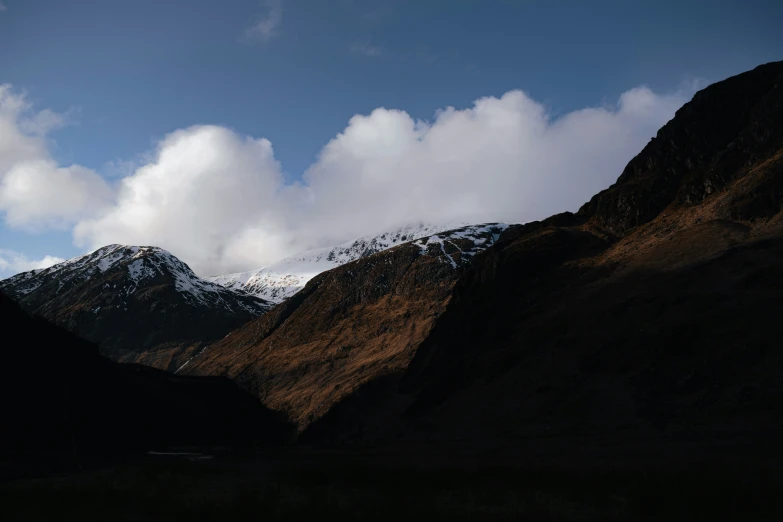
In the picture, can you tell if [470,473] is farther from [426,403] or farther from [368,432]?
[368,432]

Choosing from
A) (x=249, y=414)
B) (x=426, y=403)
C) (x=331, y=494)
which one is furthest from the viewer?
(x=249, y=414)

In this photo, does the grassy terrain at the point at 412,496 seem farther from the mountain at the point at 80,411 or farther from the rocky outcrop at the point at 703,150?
the rocky outcrop at the point at 703,150

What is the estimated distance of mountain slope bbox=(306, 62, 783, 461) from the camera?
130 ft

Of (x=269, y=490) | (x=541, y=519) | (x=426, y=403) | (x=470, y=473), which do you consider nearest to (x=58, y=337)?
(x=426, y=403)

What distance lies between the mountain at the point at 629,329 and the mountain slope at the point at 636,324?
240mm

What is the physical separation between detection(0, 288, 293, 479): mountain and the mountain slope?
23986mm

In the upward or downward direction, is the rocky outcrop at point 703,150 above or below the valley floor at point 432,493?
above

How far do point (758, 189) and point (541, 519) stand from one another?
6865 centimetres

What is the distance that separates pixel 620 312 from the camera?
202ft

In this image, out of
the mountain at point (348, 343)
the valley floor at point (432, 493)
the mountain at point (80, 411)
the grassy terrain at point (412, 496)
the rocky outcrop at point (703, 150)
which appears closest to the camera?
the grassy terrain at point (412, 496)

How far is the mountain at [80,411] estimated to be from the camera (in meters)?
53.8

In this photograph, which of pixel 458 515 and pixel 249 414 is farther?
pixel 249 414

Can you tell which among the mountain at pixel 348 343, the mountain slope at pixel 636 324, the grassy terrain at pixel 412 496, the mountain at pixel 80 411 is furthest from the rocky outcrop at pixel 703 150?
the mountain at pixel 80 411

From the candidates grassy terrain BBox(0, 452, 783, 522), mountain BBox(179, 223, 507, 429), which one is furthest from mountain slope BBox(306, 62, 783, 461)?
mountain BBox(179, 223, 507, 429)
